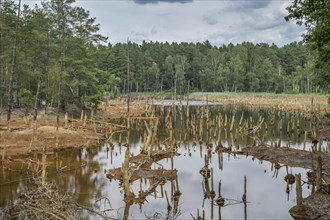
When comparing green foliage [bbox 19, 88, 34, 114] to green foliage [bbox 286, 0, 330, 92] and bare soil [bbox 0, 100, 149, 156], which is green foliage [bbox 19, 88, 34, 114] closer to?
bare soil [bbox 0, 100, 149, 156]

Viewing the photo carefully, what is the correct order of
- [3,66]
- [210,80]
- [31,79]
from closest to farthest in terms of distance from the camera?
1. [3,66]
2. [31,79]
3. [210,80]

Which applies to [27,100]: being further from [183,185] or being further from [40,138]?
[183,185]

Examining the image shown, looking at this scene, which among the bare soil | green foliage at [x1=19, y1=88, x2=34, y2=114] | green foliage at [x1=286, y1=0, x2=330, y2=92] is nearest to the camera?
green foliage at [x1=286, y1=0, x2=330, y2=92]

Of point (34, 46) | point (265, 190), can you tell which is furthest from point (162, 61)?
point (265, 190)

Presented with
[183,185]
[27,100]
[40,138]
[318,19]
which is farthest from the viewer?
[27,100]

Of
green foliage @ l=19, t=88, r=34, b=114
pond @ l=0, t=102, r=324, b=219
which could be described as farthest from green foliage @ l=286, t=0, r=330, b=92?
green foliage @ l=19, t=88, r=34, b=114

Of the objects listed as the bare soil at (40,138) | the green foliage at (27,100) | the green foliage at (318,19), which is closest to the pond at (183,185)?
the bare soil at (40,138)

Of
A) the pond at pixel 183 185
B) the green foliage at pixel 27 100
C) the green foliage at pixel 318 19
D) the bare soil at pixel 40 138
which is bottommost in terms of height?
the pond at pixel 183 185

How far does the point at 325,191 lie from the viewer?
1844 cm

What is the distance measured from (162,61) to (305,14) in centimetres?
11590

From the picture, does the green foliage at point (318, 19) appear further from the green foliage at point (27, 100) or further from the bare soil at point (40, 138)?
the green foliage at point (27, 100)

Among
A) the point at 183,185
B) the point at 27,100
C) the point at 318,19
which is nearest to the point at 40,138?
the point at 27,100

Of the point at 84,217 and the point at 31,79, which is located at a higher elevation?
the point at 31,79

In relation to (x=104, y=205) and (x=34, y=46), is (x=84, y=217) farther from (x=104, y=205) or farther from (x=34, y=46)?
(x=34, y=46)
